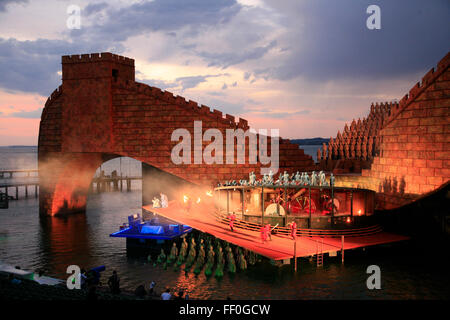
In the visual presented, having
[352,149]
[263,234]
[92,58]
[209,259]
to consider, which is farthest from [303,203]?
[92,58]

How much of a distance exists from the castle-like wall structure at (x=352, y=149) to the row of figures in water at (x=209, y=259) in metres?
21.1

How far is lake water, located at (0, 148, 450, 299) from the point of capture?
2092 centimetres

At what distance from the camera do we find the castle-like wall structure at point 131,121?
3656cm

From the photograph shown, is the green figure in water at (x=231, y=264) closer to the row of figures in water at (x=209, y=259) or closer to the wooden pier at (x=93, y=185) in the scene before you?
the row of figures in water at (x=209, y=259)

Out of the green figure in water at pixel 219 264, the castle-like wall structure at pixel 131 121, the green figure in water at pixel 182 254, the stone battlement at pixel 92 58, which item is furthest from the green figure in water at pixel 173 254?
the stone battlement at pixel 92 58

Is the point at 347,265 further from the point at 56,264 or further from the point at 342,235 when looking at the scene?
the point at 56,264

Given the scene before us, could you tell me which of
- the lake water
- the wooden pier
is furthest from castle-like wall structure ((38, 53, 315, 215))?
the wooden pier

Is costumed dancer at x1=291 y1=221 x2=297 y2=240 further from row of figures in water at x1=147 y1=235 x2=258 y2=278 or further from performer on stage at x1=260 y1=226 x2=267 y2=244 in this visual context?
row of figures in water at x1=147 y1=235 x2=258 y2=278

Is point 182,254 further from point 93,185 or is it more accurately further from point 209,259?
point 93,185

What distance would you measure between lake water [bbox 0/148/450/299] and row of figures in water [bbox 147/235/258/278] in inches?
22.3

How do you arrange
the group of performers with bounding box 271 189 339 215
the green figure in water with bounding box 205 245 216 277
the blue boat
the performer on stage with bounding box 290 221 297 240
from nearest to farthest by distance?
the green figure in water with bounding box 205 245 216 277
the performer on stage with bounding box 290 221 297 240
the group of performers with bounding box 271 189 339 215
the blue boat

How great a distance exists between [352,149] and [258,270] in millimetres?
27430
